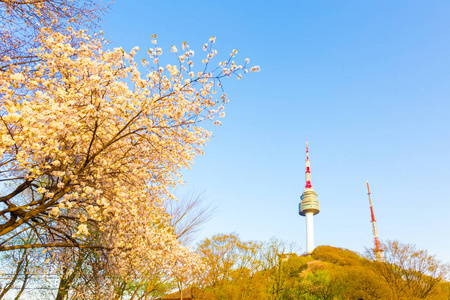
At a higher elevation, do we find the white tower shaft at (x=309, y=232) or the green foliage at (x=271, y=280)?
the white tower shaft at (x=309, y=232)

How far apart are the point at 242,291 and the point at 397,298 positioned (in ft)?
43.5

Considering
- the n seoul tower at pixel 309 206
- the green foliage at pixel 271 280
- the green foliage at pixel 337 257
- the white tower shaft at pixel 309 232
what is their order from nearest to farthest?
the green foliage at pixel 271 280, the green foliage at pixel 337 257, the white tower shaft at pixel 309 232, the n seoul tower at pixel 309 206

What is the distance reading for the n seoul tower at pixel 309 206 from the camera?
110 meters

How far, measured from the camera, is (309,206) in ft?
367

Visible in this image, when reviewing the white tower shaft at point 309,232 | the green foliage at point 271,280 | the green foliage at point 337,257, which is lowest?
the green foliage at point 271,280

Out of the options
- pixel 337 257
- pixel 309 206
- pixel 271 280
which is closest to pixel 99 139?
pixel 271 280

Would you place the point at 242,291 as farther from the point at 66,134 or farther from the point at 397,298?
the point at 66,134

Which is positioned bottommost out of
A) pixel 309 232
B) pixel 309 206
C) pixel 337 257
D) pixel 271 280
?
pixel 271 280

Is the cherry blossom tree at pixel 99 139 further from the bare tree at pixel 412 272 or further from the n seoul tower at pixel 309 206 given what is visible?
the n seoul tower at pixel 309 206

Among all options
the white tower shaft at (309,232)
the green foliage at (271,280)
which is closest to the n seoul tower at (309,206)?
the white tower shaft at (309,232)

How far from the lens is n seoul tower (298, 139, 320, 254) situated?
11019cm

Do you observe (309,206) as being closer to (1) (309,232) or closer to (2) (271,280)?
(1) (309,232)

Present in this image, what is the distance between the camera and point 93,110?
278 inches

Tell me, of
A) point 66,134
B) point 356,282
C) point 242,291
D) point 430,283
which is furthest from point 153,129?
point 430,283
